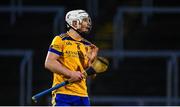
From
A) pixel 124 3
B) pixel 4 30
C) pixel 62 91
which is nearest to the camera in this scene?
pixel 62 91

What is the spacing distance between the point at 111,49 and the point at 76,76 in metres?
6.31

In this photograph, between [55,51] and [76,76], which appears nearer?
[76,76]

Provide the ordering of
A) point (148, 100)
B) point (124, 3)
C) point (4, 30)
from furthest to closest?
point (124, 3) → point (4, 30) → point (148, 100)

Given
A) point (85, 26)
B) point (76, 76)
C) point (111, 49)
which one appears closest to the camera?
point (76, 76)

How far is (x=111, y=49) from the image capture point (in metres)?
16.1

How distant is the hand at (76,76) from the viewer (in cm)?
977

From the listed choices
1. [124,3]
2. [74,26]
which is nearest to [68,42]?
[74,26]

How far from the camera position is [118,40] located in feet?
51.2

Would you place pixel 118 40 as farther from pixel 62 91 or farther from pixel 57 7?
pixel 62 91

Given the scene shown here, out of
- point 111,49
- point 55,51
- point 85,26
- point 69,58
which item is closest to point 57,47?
point 55,51

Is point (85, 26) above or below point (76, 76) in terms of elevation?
above

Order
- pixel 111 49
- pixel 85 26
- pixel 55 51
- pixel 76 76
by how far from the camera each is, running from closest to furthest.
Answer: pixel 76 76, pixel 55 51, pixel 85 26, pixel 111 49

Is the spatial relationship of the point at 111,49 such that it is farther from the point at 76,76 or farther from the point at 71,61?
the point at 76,76

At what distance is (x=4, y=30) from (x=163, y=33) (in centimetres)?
239
